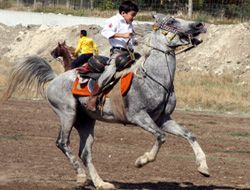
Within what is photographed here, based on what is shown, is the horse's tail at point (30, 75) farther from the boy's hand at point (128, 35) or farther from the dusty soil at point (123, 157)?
the boy's hand at point (128, 35)

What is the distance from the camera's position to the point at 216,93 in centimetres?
2941

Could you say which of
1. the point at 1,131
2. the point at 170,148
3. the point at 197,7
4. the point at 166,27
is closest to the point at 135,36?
the point at 166,27

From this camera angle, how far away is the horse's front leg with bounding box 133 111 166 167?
11.6m

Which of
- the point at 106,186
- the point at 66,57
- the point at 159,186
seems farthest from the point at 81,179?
the point at 66,57

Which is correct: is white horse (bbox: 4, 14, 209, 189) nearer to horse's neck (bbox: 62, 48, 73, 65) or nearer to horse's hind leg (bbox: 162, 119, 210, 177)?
horse's hind leg (bbox: 162, 119, 210, 177)

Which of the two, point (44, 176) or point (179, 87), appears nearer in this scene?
point (44, 176)

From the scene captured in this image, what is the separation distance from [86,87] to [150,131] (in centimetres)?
138

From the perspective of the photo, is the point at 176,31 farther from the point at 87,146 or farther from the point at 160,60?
the point at 87,146

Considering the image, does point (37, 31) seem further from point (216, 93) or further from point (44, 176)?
point (44, 176)

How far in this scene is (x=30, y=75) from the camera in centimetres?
1355

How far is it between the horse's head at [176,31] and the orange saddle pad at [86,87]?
708 mm

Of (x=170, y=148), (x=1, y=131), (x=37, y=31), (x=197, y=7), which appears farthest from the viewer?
(x=37, y=31)

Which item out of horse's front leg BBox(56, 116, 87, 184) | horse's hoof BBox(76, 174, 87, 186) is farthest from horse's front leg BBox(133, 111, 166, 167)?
horse's front leg BBox(56, 116, 87, 184)

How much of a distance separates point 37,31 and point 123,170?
3560cm
